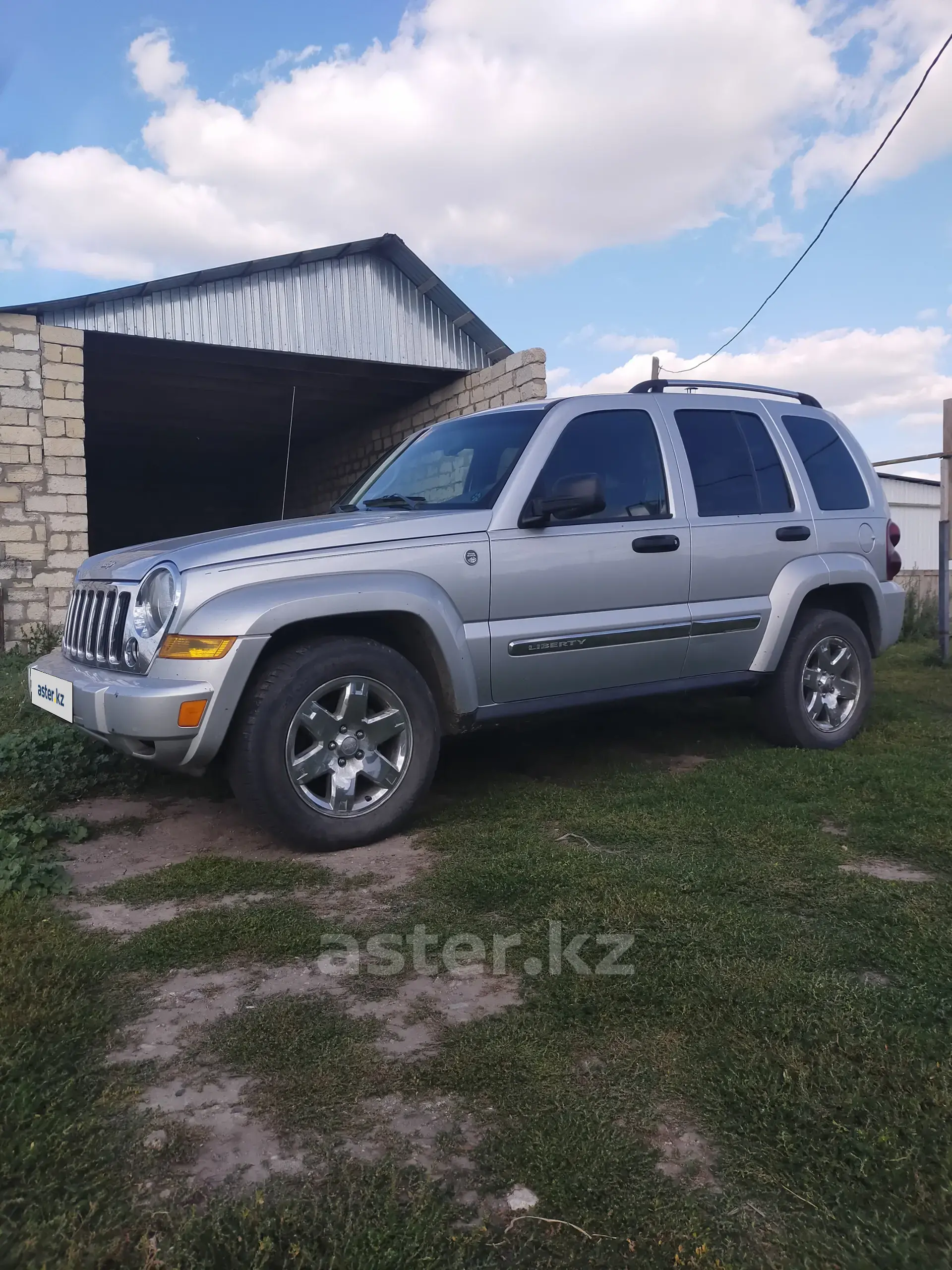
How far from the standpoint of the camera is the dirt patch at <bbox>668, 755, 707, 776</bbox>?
4.96m

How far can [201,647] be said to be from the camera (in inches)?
140

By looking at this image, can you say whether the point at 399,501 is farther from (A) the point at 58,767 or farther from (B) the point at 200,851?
(A) the point at 58,767

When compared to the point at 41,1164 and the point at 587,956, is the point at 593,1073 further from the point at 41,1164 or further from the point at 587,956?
the point at 41,1164

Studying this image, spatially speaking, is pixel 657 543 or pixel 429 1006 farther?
pixel 657 543

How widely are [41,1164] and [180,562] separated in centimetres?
227

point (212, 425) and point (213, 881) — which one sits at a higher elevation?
point (212, 425)

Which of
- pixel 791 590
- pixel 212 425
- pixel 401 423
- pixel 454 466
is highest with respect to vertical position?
pixel 212 425

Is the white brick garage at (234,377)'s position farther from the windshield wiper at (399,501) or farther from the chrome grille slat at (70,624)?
the windshield wiper at (399,501)

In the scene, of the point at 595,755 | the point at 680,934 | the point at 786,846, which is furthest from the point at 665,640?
the point at 680,934

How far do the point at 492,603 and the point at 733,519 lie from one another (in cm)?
159

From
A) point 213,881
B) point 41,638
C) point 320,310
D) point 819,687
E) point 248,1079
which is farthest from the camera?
point 320,310

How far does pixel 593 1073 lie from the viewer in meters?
2.14

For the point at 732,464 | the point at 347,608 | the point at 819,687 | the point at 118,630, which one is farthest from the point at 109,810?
the point at 819,687

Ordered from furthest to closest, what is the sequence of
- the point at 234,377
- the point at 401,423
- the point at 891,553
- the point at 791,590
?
the point at 401,423
the point at 234,377
the point at 891,553
the point at 791,590
